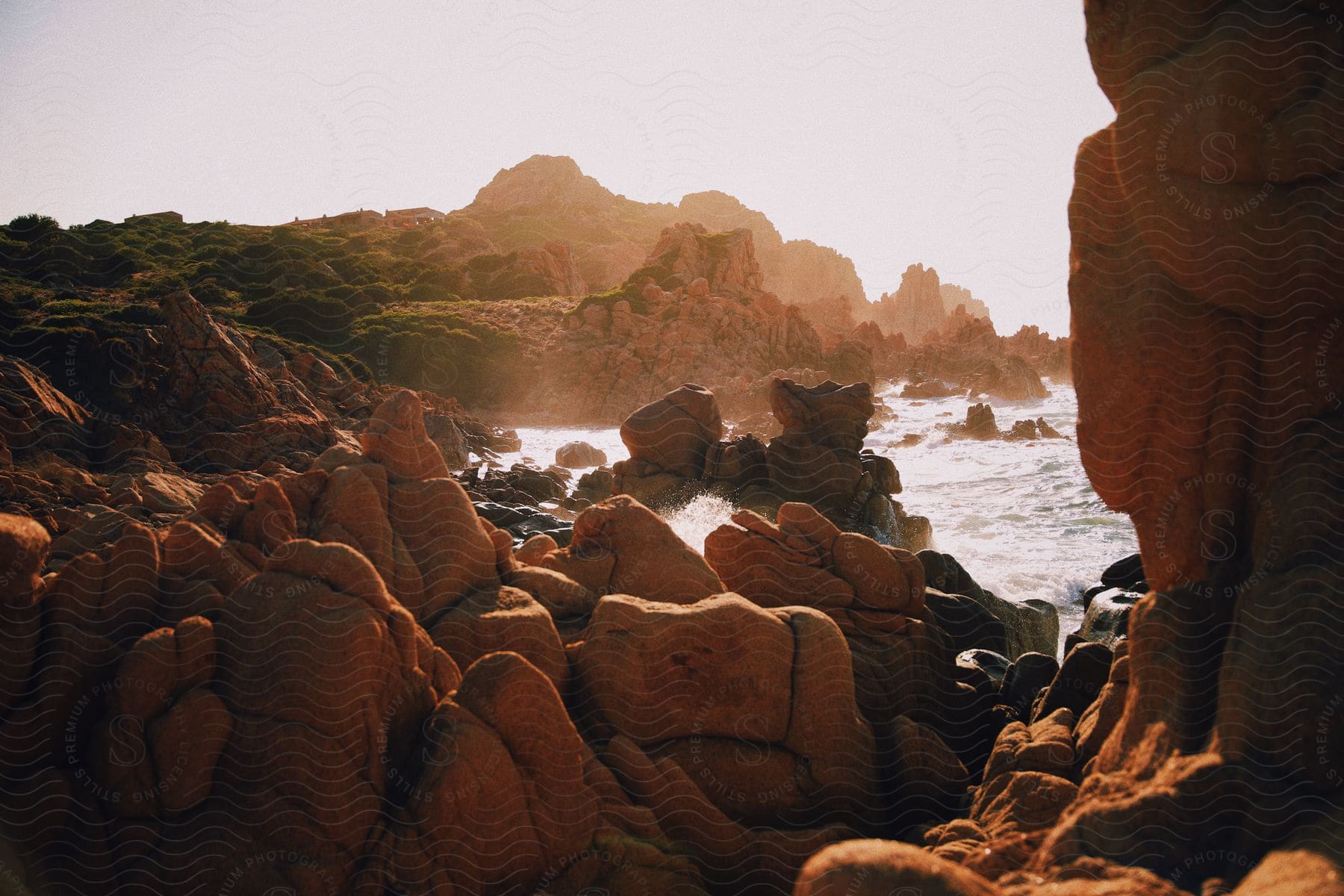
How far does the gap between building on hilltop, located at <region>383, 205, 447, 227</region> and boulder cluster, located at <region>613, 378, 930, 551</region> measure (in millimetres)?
57593

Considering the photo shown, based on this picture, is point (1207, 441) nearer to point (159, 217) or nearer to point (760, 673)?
point (760, 673)

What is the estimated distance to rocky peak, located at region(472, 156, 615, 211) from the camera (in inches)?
3720

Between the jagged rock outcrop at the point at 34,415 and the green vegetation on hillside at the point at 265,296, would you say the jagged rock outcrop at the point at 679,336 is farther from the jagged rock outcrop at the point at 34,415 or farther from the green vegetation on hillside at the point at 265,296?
the jagged rock outcrop at the point at 34,415

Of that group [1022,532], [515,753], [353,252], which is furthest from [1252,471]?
[353,252]

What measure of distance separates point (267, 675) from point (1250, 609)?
Answer: 416 centimetres

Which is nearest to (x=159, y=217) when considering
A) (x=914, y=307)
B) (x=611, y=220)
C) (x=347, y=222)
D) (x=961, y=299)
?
(x=347, y=222)

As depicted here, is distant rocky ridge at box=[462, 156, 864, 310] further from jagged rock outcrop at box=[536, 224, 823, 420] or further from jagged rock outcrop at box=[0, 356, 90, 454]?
jagged rock outcrop at box=[0, 356, 90, 454]

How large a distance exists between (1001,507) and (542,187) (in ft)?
280

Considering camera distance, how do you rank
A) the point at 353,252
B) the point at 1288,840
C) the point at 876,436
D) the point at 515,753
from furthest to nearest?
the point at 353,252 → the point at 876,436 → the point at 515,753 → the point at 1288,840

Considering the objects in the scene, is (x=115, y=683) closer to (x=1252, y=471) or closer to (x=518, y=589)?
(x=518, y=589)

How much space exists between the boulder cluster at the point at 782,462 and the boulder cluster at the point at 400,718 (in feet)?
25.0

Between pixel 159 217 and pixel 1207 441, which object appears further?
pixel 159 217

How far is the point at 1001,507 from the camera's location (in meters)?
19.8

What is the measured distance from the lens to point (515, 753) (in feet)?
13.4
